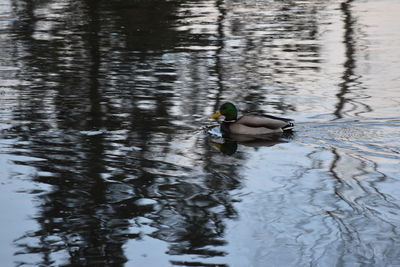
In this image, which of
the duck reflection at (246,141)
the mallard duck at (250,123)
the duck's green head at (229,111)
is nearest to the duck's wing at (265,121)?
Result: the mallard duck at (250,123)

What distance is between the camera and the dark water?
7.26 metres

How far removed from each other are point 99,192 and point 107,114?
3.88 m

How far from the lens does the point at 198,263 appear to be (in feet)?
22.2

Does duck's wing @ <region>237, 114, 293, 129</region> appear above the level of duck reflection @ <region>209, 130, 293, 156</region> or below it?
above

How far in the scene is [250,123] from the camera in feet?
37.3

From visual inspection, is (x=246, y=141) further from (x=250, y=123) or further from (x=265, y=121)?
(x=265, y=121)

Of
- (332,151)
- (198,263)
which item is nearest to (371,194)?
(332,151)

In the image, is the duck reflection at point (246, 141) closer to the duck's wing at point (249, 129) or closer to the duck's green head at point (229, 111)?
the duck's wing at point (249, 129)

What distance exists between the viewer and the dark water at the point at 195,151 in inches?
286

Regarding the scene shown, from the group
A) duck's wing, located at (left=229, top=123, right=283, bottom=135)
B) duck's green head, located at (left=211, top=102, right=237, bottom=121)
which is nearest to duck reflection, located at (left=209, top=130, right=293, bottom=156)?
duck's wing, located at (left=229, top=123, right=283, bottom=135)

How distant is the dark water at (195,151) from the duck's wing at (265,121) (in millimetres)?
211

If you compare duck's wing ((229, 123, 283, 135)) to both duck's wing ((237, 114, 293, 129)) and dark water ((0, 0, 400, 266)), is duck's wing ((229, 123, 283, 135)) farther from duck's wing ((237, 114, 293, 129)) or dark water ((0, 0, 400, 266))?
dark water ((0, 0, 400, 266))

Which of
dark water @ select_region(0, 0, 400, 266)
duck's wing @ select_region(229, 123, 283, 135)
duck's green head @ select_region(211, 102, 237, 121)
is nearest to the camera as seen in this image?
dark water @ select_region(0, 0, 400, 266)

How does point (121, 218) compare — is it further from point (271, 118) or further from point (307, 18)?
point (307, 18)
